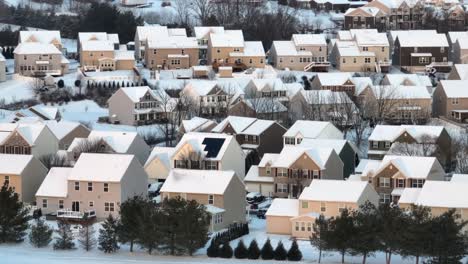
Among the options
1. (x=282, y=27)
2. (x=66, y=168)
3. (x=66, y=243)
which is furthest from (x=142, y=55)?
(x=66, y=243)

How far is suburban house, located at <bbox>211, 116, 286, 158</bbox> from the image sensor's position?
2606 inches

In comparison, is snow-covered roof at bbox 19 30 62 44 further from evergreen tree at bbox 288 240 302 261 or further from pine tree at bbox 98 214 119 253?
evergreen tree at bbox 288 240 302 261

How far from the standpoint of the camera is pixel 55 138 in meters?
64.2

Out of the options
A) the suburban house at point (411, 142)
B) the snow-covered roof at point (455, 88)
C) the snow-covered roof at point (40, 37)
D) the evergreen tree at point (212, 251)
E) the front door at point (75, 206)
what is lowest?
the evergreen tree at point (212, 251)

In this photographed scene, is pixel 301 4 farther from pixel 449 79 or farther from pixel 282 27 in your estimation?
pixel 449 79

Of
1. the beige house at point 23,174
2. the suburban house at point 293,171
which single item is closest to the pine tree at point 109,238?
the beige house at point 23,174

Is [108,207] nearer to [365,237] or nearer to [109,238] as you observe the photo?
[109,238]

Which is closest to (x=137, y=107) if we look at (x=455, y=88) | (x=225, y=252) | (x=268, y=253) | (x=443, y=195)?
(x=455, y=88)

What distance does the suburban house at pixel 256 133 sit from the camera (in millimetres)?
66188

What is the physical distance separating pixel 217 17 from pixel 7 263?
50.2m

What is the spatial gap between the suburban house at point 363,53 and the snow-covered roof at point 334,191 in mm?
30696

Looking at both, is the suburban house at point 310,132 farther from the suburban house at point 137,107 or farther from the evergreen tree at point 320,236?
the evergreen tree at point 320,236

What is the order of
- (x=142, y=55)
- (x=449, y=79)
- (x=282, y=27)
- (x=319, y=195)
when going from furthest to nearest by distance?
(x=282, y=27)
(x=142, y=55)
(x=449, y=79)
(x=319, y=195)

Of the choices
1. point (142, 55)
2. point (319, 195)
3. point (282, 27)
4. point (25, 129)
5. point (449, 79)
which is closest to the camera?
point (319, 195)
